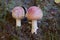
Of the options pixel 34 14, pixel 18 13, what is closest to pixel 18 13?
pixel 18 13

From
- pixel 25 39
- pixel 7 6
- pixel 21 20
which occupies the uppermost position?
pixel 7 6

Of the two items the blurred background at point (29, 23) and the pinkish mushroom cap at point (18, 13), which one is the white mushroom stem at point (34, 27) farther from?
the pinkish mushroom cap at point (18, 13)

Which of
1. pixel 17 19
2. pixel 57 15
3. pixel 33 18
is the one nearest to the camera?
pixel 33 18

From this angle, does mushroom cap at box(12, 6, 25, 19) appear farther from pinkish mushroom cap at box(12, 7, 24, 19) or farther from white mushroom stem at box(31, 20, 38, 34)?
white mushroom stem at box(31, 20, 38, 34)

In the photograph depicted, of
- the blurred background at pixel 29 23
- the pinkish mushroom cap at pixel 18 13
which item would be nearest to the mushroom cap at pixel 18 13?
the pinkish mushroom cap at pixel 18 13

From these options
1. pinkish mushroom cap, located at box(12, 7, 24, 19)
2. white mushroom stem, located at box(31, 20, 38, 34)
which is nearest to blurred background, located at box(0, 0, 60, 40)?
white mushroom stem, located at box(31, 20, 38, 34)

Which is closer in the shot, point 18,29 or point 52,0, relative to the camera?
point 18,29

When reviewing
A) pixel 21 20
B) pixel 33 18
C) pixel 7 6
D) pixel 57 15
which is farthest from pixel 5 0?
pixel 57 15

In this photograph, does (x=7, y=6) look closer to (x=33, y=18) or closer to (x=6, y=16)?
(x=6, y=16)
